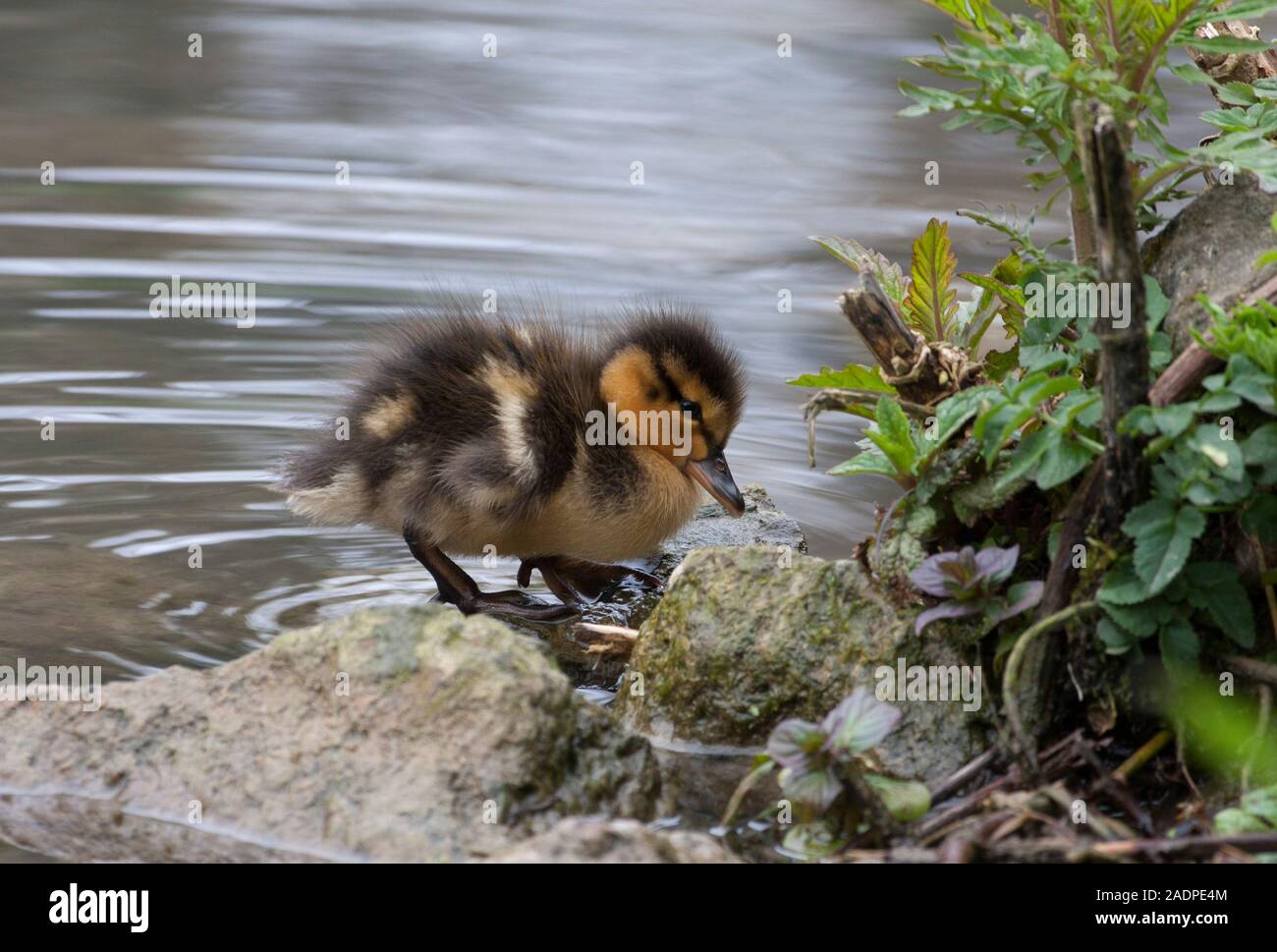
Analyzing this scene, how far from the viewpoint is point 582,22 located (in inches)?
456

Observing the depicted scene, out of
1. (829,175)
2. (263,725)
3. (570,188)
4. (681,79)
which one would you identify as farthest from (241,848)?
(681,79)

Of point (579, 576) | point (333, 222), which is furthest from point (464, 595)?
point (333, 222)

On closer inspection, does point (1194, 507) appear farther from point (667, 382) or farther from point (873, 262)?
point (667, 382)

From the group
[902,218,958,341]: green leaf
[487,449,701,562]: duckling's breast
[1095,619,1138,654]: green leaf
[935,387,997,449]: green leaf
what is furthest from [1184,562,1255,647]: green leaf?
[487,449,701,562]: duckling's breast

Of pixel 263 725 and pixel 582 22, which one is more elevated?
pixel 582 22

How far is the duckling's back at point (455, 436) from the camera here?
4.08m

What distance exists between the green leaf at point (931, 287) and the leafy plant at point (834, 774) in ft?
3.89

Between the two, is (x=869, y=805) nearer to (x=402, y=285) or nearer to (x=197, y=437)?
(x=197, y=437)

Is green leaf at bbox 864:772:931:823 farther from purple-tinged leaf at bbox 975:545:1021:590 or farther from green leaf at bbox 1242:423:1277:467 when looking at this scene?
green leaf at bbox 1242:423:1277:467

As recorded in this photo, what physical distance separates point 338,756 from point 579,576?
1.62m

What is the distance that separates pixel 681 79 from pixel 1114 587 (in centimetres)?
825

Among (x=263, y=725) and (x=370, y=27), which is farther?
(x=370, y=27)

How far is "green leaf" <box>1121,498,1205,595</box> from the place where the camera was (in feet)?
9.01
